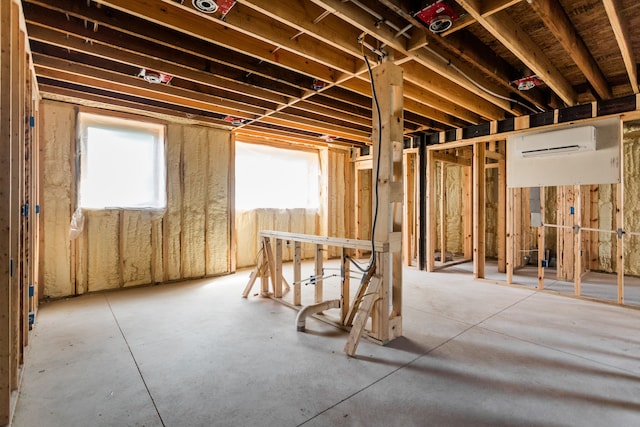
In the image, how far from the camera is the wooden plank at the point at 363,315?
2.38 meters

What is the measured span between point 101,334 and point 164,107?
2941mm

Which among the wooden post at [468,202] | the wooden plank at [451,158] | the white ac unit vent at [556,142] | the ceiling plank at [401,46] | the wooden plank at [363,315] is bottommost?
the wooden plank at [363,315]

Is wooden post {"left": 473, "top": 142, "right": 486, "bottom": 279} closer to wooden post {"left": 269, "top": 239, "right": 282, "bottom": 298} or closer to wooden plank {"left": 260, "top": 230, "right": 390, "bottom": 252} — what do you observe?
wooden plank {"left": 260, "top": 230, "right": 390, "bottom": 252}

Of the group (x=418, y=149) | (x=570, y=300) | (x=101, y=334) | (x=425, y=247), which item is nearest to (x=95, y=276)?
(x=101, y=334)

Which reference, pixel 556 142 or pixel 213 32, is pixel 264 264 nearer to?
pixel 213 32

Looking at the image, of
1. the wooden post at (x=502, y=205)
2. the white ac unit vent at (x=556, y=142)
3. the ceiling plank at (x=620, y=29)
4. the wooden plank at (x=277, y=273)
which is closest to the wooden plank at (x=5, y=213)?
the wooden plank at (x=277, y=273)

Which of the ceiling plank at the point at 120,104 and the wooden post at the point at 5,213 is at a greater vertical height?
the ceiling plank at the point at 120,104

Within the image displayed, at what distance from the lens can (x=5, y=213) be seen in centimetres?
163

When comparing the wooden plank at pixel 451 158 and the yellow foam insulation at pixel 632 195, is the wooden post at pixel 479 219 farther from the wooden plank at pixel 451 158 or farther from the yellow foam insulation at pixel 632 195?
the yellow foam insulation at pixel 632 195

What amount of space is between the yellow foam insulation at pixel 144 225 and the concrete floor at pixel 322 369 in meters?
0.66

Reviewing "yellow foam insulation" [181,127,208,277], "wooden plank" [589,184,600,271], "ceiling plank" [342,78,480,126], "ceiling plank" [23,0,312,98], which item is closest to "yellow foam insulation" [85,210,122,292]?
"yellow foam insulation" [181,127,208,277]

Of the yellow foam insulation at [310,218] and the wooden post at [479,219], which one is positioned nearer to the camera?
the wooden post at [479,219]

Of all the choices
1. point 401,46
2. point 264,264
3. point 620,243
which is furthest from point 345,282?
point 620,243

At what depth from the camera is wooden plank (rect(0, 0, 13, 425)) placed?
160 centimetres
